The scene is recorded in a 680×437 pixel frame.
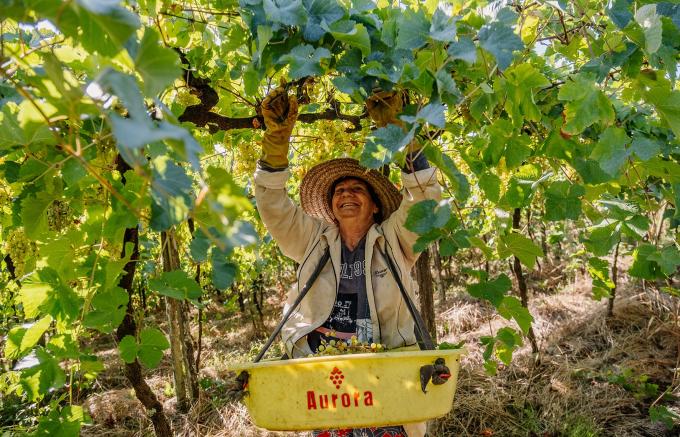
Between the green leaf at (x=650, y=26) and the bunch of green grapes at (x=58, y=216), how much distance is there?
1933 mm

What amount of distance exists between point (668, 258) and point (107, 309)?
147 cm

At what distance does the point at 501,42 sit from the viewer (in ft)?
3.10

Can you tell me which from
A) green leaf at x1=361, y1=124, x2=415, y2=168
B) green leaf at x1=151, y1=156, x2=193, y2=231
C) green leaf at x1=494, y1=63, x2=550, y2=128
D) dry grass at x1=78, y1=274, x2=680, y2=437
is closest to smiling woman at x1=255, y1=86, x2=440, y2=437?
green leaf at x1=494, y1=63, x2=550, y2=128

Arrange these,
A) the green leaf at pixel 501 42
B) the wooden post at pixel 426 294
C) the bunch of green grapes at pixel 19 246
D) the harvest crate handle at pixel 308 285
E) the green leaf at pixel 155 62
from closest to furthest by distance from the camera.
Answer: the green leaf at pixel 155 62 → the green leaf at pixel 501 42 → the harvest crate handle at pixel 308 285 → the bunch of green grapes at pixel 19 246 → the wooden post at pixel 426 294

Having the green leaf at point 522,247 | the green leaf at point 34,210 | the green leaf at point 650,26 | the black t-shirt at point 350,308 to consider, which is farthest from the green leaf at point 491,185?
the green leaf at point 34,210

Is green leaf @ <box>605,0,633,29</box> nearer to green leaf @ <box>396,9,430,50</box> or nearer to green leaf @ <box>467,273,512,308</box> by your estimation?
green leaf @ <box>396,9,430,50</box>

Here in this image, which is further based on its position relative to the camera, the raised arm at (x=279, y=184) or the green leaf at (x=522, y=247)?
the raised arm at (x=279, y=184)

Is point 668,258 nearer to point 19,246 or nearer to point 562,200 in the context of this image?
point 562,200

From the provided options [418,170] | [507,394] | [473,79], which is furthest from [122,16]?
[507,394]

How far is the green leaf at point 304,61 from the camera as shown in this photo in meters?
1.02

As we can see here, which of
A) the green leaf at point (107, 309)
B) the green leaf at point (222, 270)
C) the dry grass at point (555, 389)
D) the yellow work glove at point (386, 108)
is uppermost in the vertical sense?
the yellow work glove at point (386, 108)

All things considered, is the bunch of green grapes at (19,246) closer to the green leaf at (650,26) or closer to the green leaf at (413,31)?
the green leaf at (413,31)

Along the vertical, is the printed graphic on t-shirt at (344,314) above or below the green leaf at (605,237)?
below

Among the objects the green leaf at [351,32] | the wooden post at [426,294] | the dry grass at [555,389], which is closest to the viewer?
the green leaf at [351,32]
